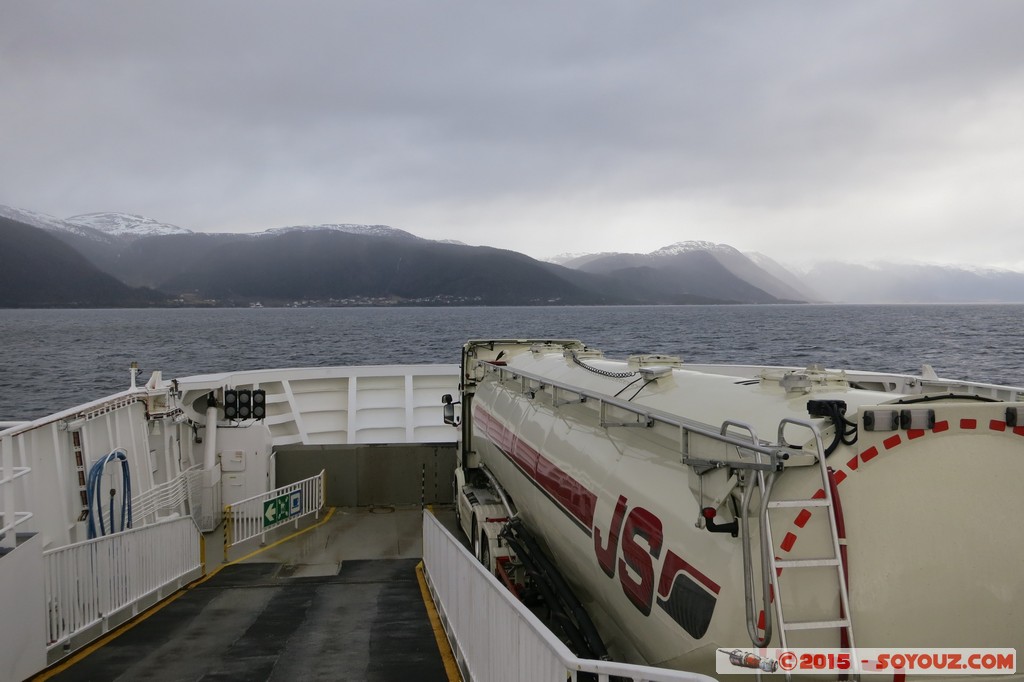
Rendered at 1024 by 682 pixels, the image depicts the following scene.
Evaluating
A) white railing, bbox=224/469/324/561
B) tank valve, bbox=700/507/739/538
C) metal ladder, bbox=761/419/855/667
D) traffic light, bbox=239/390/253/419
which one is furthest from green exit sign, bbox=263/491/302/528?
metal ladder, bbox=761/419/855/667

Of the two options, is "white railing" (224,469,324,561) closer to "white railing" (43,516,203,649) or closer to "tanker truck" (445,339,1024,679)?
"white railing" (43,516,203,649)

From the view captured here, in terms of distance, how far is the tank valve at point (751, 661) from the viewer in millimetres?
3625

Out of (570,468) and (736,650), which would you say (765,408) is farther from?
(570,468)

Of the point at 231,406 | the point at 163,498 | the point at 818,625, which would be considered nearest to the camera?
the point at 818,625

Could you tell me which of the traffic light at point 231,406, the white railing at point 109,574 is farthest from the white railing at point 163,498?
the traffic light at point 231,406

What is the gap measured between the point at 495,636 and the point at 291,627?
4993mm

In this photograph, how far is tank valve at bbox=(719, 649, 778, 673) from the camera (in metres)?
3.62

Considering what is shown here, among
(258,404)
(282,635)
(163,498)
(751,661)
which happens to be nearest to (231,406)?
(258,404)

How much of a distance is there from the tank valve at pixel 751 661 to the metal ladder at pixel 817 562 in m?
0.12

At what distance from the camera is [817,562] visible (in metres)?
3.71

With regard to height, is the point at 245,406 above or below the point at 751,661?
below

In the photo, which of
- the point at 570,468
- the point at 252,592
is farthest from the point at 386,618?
the point at 570,468

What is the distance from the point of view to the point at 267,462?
17312mm

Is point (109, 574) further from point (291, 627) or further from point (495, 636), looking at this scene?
point (495, 636)
